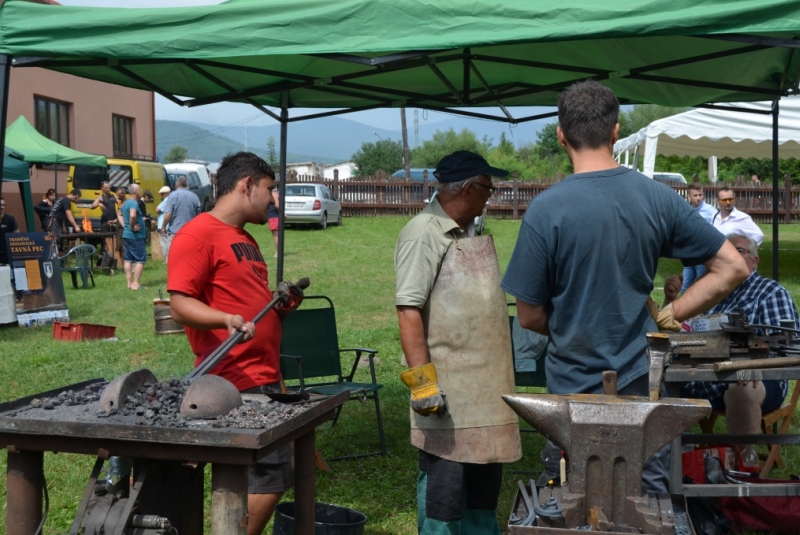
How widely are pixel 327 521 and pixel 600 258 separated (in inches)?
79.0

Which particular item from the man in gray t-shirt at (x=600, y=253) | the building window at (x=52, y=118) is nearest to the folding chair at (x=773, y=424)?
the man in gray t-shirt at (x=600, y=253)

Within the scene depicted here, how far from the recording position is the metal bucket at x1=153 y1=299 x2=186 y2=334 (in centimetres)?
952

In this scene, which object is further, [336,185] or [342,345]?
[336,185]

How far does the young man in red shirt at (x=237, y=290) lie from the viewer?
3.36 meters

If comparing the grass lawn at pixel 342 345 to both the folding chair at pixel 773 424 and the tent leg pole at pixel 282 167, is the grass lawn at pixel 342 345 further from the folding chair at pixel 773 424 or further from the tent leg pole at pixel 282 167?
the tent leg pole at pixel 282 167

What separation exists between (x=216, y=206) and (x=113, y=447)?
3.82 ft

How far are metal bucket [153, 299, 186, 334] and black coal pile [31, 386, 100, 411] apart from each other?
6.37m

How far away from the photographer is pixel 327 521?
3.97 meters

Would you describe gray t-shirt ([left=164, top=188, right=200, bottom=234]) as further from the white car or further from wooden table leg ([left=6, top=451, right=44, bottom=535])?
wooden table leg ([left=6, top=451, right=44, bottom=535])

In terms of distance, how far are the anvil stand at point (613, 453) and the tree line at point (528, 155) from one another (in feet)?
135

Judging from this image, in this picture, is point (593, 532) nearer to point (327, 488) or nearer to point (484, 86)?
point (327, 488)

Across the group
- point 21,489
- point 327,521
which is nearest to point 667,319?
point 327,521

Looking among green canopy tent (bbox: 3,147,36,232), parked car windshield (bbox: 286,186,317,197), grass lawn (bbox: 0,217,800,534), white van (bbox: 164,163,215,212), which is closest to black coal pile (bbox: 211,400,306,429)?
grass lawn (bbox: 0,217,800,534)

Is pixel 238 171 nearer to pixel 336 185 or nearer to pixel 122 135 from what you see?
pixel 336 185
